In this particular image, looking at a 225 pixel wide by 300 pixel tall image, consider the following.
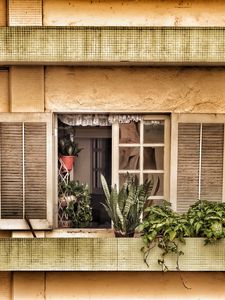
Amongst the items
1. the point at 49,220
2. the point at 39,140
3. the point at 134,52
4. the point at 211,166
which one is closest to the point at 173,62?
the point at 134,52

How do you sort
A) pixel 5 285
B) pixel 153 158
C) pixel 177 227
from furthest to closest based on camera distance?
1. pixel 153 158
2. pixel 5 285
3. pixel 177 227

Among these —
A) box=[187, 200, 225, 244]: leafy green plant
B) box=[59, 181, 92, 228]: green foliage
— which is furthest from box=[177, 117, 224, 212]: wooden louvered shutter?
box=[59, 181, 92, 228]: green foliage

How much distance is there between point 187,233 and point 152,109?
135 centimetres

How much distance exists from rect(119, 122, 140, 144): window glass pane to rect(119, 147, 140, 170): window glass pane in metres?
0.09

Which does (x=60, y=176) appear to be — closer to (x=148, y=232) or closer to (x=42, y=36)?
(x=148, y=232)

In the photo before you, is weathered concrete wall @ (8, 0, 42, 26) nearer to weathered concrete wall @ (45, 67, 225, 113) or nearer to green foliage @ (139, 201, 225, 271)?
weathered concrete wall @ (45, 67, 225, 113)

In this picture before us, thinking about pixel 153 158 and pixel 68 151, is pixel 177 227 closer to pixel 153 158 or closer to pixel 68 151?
pixel 153 158

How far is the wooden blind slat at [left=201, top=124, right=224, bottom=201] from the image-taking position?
17.6ft

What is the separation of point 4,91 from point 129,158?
1.52m

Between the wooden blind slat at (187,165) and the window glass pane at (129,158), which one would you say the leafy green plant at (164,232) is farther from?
the window glass pane at (129,158)

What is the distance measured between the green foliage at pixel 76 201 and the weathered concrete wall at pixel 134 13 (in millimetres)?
1736

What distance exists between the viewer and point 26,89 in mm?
5258

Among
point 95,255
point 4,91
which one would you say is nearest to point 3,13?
point 4,91

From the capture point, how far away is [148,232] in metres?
4.92
